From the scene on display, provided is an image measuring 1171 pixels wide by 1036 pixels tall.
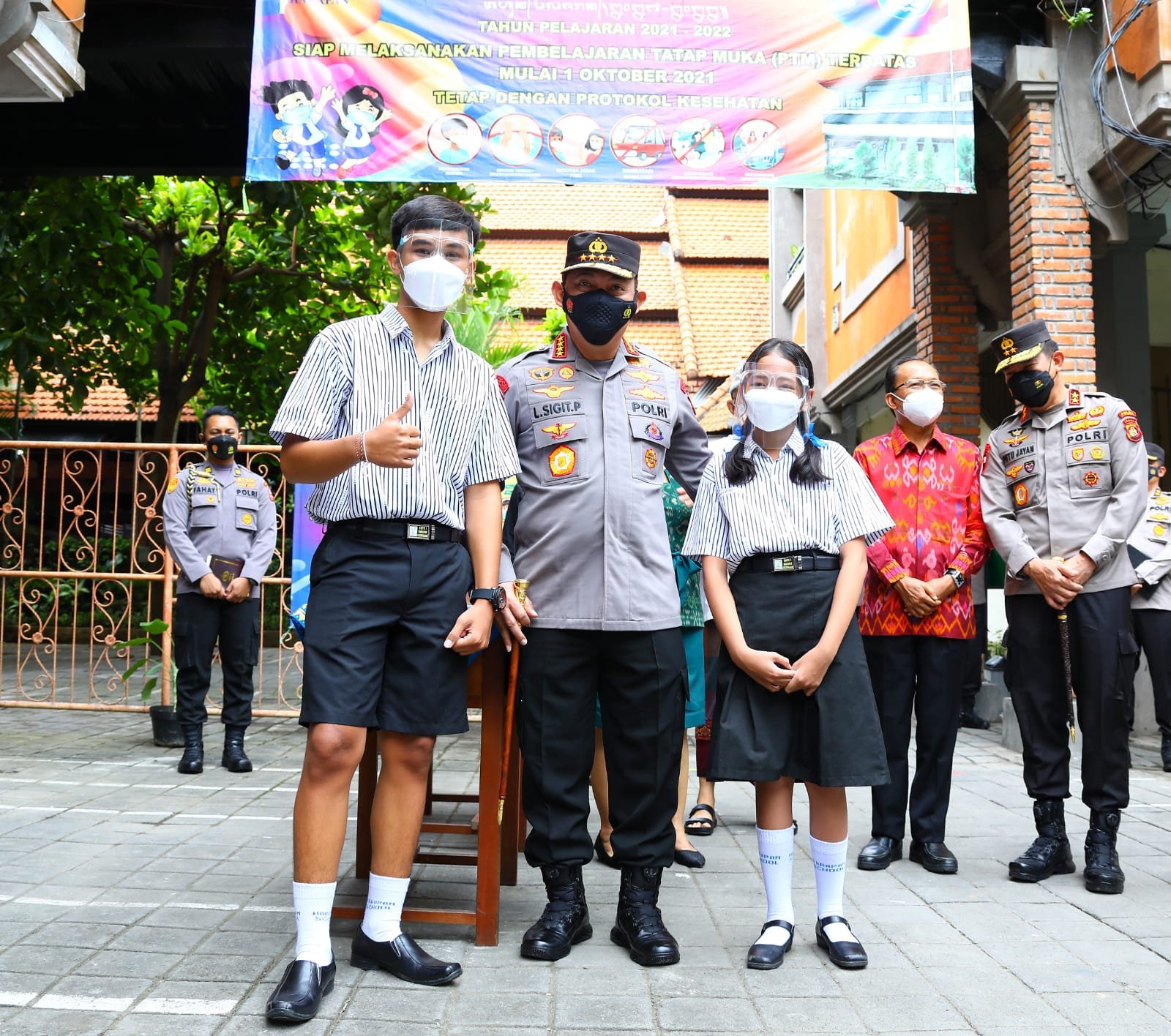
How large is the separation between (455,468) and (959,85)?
206 inches

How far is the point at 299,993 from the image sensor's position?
2.82 meters

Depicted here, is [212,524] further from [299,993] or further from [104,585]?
[104,585]

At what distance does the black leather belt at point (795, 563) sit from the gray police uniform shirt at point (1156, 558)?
4.06 metres

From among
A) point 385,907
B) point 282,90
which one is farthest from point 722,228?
point 385,907

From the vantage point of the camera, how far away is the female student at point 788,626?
11.3 ft

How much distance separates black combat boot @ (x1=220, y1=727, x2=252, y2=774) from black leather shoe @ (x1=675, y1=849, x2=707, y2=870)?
3076mm

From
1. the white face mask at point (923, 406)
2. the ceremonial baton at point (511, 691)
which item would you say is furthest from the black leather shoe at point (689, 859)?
the white face mask at point (923, 406)

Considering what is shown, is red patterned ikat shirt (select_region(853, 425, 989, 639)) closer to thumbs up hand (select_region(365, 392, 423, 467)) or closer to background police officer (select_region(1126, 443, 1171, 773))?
thumbs up hand (select_region(365, 392, 423, 467))

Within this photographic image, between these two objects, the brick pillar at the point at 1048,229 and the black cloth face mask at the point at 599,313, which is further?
the brick pillar at the point at 1048,229

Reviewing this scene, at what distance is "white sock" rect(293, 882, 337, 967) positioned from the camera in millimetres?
2959

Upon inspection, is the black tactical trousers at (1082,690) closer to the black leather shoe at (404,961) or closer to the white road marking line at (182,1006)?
the black leather shoe at (404,961)

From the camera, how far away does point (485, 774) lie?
3.52m

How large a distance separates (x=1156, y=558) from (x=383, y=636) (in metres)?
5.49

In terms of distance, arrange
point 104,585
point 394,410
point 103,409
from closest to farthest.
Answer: point 394,410
point 104,585
point 103,409
